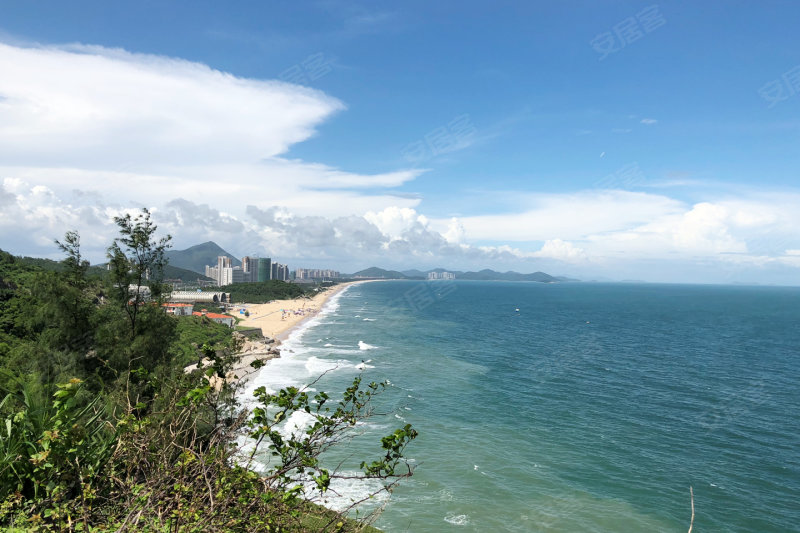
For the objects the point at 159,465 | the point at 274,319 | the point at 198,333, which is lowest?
the point at 274,319

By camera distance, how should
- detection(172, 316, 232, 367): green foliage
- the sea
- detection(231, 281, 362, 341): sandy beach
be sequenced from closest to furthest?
the sea → detection(172, 316, 232, 367): green foliage → detection(231, 281, 362, 341): sandy beach

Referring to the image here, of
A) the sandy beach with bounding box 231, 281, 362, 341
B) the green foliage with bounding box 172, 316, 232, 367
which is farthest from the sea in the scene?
the sandy beach with bounding box 231, 281, 362, 341

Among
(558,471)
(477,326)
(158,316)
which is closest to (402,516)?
(558,471)

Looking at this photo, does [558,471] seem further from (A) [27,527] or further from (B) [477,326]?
(B) [477,326]

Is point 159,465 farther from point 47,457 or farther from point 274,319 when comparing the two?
point 274,319

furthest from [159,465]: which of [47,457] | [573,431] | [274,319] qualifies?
[274,319]

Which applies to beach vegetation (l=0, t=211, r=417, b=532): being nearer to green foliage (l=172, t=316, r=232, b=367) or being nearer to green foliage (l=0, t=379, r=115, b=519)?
green foliage (l=0, t=379, r=115, b=519)

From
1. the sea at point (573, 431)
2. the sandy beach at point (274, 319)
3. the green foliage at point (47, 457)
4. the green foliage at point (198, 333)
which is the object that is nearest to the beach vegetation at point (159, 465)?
the green foliage at point (47, 457)

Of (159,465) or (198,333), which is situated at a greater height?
(159,465)
